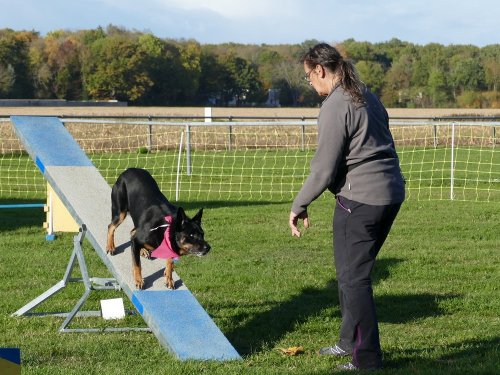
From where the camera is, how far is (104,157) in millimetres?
25203

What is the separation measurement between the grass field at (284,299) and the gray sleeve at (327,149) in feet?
4.11

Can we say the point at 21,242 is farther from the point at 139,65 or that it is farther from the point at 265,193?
the point at 139,65

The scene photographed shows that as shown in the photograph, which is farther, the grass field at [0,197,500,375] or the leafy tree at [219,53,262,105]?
the leafy tree at [219,53,262,105]

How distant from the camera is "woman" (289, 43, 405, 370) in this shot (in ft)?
18.2

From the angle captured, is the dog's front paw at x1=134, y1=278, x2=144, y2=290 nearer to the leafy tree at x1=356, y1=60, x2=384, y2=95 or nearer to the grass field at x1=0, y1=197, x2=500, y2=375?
the grass field at x1=0, y1=197, x2=500, y2=375

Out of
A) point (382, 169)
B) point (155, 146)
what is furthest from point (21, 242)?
point (155, 146)

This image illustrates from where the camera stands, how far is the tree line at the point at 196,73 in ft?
262

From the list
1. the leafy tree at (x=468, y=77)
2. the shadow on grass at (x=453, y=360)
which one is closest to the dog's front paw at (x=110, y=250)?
the shadow on grass at (x=453, y=360)

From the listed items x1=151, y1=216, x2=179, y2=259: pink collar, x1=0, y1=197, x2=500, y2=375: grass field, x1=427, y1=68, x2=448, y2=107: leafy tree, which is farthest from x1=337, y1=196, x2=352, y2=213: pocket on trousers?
x1=427, y1=68, x2=448, y2=107: leafy tree

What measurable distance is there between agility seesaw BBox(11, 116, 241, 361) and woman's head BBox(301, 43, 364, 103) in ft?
6.48

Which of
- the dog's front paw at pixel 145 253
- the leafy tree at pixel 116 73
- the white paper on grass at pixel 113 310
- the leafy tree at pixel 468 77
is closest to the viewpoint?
the dog's front paw at pixel 145 253

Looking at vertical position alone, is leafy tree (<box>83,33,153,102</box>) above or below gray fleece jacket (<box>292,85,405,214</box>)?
below

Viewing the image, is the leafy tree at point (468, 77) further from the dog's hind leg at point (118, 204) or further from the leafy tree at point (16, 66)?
the dog's hind leg at point (118, 204)

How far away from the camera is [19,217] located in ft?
48.5
